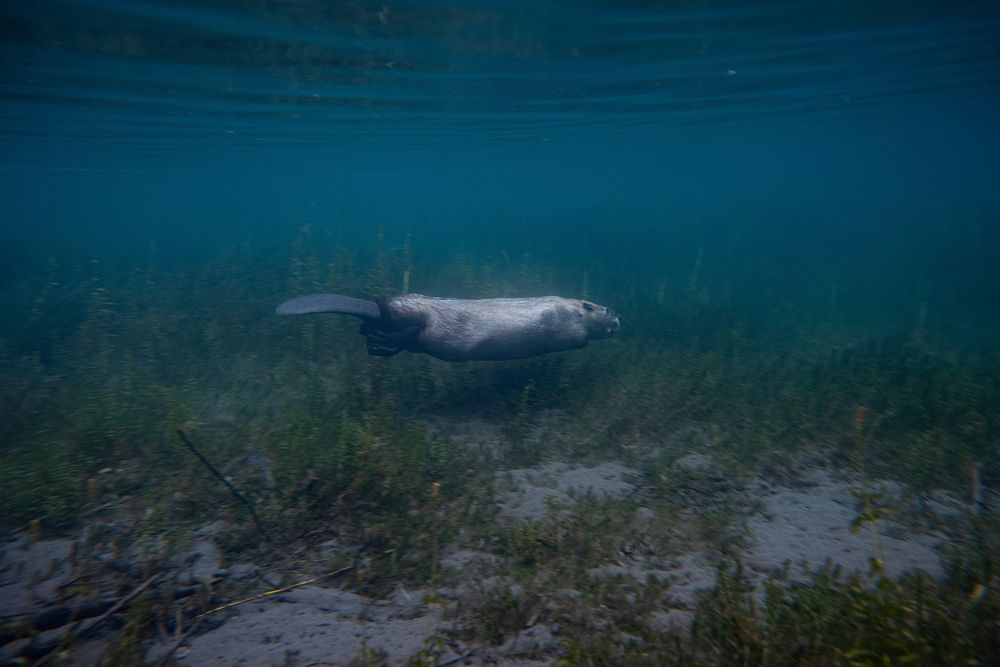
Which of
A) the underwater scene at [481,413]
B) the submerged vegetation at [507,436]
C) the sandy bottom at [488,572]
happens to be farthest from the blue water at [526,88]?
the sandy bottom at [488,572]

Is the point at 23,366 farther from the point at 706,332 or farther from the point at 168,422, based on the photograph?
the point at 706,332

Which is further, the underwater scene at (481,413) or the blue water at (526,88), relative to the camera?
the blue water at (526,88)

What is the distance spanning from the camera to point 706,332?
11.5 meters

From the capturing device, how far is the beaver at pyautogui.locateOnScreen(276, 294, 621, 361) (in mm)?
6945

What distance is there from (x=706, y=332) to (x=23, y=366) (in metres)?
13.9

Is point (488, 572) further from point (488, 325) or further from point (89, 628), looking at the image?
point (488, 325)

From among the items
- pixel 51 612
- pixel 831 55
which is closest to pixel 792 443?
pixel 51 612

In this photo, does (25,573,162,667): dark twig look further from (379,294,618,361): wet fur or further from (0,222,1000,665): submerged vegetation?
(379,294,618,361): wet fur

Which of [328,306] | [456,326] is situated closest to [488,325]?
[456,326]

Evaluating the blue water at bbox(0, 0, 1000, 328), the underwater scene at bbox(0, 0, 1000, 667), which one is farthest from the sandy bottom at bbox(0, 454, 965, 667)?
the blue water at bbox(0, 0, 1000, 328)

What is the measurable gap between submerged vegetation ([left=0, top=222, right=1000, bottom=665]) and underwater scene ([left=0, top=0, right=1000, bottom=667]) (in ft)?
0.13

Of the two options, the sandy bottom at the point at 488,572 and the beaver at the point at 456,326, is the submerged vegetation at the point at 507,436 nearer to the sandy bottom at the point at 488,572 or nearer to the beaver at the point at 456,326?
the sandy bottom at the point at 488,572

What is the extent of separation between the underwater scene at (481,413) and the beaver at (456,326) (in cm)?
5

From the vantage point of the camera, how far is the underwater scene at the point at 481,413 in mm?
3389
